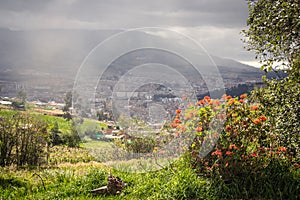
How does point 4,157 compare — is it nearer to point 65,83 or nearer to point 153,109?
point 153,109

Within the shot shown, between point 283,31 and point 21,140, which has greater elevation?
point 283,31

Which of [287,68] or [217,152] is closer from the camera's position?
[217,152]

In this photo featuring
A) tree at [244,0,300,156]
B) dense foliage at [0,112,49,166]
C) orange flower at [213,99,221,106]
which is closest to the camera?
tree at [244,0,300,156]

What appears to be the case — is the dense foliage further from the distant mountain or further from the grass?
the distant mountain

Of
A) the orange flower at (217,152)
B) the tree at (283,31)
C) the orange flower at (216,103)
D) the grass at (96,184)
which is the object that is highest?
the tree at (283,31)

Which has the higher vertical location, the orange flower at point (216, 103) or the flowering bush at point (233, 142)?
the orange flower at point (216, 103)

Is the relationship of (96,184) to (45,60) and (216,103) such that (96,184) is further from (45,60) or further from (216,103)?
(45,60)

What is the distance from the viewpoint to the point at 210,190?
14.1ft

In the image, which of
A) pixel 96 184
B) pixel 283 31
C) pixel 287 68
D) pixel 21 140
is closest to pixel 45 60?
pixel 21 140

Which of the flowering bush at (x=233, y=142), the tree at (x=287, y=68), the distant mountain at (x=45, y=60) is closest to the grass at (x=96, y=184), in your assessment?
the flowering bush at (x=233, y=142)

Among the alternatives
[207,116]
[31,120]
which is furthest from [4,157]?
[207,116]

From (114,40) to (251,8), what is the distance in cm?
301

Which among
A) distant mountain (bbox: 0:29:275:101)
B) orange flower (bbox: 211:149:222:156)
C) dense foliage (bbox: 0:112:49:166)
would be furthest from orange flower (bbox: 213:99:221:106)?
distant mountain (bbox: 0:29:275:101)

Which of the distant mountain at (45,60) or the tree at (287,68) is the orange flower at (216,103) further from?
the distant mountain at (45,60)
